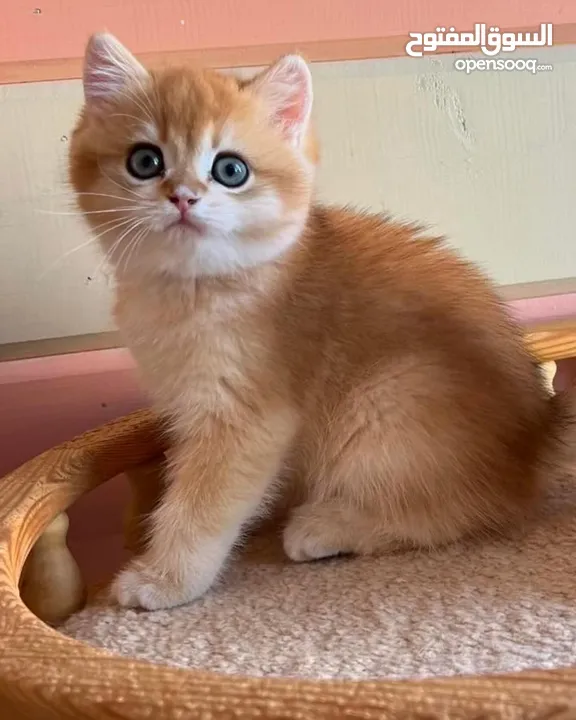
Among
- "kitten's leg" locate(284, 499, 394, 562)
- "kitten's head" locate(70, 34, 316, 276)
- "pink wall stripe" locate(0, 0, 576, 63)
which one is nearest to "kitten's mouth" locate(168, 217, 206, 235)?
"kitten's head" locate(70, 34, 316, 276)

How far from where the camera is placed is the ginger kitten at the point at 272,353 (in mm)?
885

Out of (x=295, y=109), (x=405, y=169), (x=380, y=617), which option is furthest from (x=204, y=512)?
(x=405, y=169)

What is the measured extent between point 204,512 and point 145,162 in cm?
36

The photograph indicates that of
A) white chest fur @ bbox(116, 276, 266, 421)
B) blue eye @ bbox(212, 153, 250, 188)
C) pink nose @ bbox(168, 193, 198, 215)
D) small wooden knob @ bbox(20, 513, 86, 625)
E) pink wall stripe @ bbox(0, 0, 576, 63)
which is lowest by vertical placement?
small wooden knob @ bbox(20, 513, 86, 625)

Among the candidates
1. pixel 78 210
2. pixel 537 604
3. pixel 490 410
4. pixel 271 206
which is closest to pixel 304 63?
pixel 271 206

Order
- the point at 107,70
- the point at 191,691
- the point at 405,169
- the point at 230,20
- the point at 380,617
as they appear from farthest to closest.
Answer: the point at 405,169, the point at 230,20, the point at 107,70, the point at 380,617, the point at 191,691

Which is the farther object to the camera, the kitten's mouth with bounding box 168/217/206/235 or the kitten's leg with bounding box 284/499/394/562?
the kitten's leg with bounding box 284/499/394/562

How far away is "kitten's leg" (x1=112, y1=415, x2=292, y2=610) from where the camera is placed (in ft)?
2.93

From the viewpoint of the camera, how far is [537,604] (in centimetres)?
81

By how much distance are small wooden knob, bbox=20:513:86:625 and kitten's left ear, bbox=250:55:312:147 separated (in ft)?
1.64

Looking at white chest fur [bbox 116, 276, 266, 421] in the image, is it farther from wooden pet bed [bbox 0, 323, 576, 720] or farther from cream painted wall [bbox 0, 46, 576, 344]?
cream painted wall [bbox 0, 46, 576, 344]

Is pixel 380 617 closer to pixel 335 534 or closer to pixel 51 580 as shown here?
pixel 335 534

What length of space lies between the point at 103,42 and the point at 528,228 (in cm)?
83

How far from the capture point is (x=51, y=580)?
97 cm
